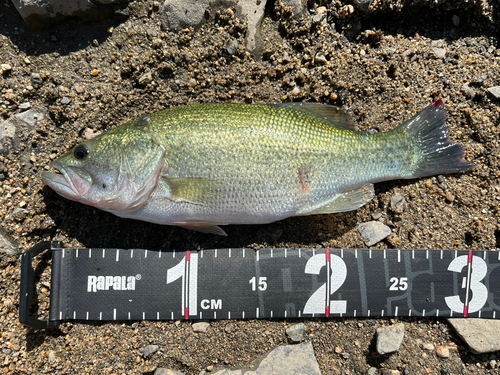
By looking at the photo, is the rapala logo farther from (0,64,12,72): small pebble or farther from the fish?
(0,64,12,72): small pebble

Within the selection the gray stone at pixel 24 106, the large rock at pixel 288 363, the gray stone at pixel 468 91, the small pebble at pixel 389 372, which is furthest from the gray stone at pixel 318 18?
the small pebble at pixel 389 372

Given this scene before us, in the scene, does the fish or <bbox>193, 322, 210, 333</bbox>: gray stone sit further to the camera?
<bbox>193, 322, 210, 333</bbox>: gray stone

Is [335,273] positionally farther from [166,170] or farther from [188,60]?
[188,60]

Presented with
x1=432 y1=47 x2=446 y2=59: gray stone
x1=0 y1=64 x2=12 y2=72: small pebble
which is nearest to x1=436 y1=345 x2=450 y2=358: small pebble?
x1=432 y1=47 x2=446 y2=59: gray stone

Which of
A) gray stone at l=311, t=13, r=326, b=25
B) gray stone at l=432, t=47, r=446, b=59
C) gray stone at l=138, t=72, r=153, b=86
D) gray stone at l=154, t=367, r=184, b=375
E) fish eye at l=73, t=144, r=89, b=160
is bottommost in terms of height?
gray stone at l=154, t=367, r=184, b=375

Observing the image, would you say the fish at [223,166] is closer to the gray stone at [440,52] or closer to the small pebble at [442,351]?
the gray stone at [440,52]

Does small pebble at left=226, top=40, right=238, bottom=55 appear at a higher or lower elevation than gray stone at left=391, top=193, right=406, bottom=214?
higher

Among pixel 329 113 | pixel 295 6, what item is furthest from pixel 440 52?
pixel 295 6
